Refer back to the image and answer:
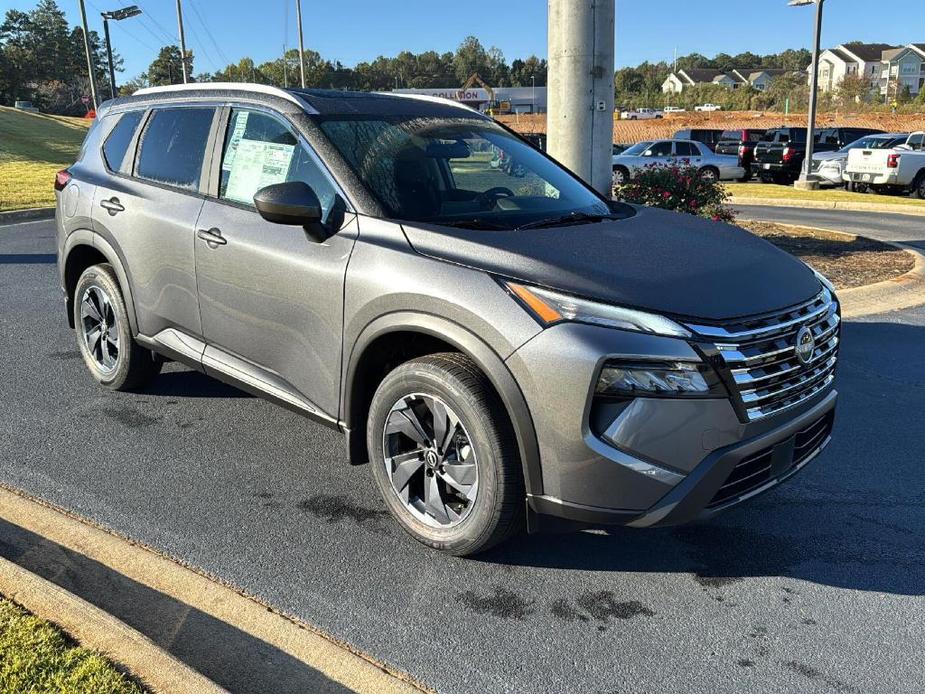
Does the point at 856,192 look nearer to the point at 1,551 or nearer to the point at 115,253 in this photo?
the point at 115,253

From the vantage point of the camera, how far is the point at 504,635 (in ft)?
9.78

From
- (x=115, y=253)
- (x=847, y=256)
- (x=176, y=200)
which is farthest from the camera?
(x=847, y=256)

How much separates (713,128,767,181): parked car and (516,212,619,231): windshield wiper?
2516 cm

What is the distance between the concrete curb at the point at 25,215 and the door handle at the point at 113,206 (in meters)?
12.1

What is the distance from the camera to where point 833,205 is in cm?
1808

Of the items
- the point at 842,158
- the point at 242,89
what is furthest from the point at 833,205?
the point at 242,89

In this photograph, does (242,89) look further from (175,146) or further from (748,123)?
(748,123)

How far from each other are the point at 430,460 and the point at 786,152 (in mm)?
25836

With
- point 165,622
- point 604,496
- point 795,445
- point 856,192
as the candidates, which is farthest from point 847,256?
point 856,192

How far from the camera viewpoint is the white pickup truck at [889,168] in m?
20.5

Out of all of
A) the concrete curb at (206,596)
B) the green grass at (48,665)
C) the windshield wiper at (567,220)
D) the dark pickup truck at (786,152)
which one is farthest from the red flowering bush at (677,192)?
the dark pickup truck at (786,152)

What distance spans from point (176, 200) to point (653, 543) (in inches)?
118

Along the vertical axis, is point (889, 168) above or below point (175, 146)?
below

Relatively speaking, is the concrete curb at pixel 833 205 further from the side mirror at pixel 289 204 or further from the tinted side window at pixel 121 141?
the side mirror at pixel 289 204
